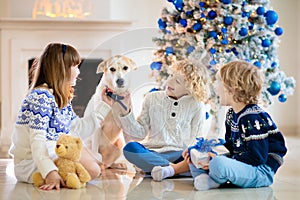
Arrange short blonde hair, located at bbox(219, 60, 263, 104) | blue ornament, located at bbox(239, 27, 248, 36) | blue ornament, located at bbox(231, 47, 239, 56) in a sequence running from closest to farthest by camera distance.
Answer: short blonde hair, located at bbox(219, 60, 263, 104)
blue ornament, located at bbox(239, 27, 248, 36)
blue ornament, located at bbox(231, 47, 239, 56)

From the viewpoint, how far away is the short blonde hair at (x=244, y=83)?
2.42 metres

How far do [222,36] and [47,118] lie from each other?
1911 mm

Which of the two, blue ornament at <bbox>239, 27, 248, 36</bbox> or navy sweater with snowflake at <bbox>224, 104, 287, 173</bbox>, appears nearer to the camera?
navy sweater with snowflake at <bbox>224, 104, 287, 173</bbox>

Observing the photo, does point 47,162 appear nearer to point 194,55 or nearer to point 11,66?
point 194,55

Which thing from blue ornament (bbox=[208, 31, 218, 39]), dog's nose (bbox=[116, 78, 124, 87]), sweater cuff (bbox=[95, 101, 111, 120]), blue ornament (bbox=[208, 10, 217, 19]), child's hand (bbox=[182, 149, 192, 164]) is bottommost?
child's hand (bbox=[182, 149, 192, 164])

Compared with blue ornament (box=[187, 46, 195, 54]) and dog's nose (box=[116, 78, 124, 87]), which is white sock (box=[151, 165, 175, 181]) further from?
blue ornament (box=[187, 46, 195, 54])

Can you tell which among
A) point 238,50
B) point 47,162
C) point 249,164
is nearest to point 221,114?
point 238,50

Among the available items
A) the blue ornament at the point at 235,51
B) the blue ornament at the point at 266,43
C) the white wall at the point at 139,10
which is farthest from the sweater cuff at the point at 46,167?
the white wall at the point at 139,10

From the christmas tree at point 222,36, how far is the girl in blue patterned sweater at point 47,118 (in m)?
1.29

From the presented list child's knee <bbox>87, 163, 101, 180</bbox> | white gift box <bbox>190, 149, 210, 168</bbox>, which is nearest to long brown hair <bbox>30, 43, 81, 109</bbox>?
child's knee <bbox>87, 163, 101, 180</bbox>

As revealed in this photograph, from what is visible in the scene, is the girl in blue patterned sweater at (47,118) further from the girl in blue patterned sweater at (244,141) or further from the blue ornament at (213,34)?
the blue ornament at (213,34)

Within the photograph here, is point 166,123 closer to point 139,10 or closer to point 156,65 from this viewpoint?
point 156,65

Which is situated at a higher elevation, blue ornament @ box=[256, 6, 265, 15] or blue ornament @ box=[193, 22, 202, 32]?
blue ornament @ box=[256, 6, 265, 15]

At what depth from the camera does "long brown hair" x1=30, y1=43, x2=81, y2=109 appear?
8.14ft
